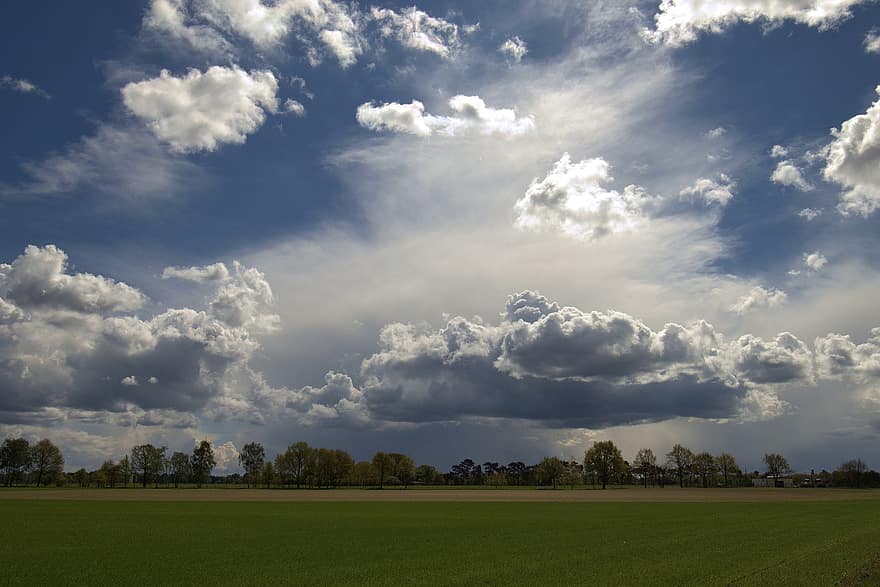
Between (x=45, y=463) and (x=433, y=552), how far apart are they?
200940mm

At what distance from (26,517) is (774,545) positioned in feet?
196

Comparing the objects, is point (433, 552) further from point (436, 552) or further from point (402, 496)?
point (402, 496)

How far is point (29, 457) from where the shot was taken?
626 feet

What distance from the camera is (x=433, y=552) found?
33156 millimetres

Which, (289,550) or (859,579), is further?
(289,550)

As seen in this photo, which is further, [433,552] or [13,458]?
[13,458]

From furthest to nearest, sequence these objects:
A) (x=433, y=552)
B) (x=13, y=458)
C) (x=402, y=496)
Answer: (x=13, y=458) → (x=402, y=496) → (x=433, y=552)

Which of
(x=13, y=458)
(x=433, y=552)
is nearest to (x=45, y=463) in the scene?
(x=13, y=458)

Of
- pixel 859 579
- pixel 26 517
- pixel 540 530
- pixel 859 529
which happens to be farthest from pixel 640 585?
pixel 26 517

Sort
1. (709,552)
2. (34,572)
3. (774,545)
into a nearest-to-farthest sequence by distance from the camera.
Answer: (34,572)
(709,552)
(774,545)

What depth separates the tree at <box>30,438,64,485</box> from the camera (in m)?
191

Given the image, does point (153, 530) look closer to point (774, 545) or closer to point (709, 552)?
point (709, 552)

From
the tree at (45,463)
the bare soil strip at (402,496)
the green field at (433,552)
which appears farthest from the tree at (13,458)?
the green field at (433,552)

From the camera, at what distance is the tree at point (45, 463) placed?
191 metres
